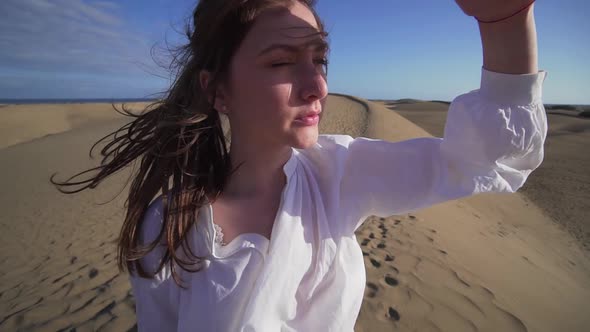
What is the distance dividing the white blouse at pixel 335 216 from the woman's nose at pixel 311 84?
0.25 m

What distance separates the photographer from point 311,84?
1.04 m

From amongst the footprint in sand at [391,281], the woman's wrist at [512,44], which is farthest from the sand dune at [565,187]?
the woman's wrist at [512,44]

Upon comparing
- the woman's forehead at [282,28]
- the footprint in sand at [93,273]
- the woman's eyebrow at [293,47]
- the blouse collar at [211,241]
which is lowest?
the footprint in sand at [93,273]

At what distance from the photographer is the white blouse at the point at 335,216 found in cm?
84

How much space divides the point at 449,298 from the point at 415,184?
2.76m

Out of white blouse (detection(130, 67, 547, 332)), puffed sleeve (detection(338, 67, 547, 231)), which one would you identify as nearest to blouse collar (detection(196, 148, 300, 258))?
white blouse (detection(130, 67, 547, 332))

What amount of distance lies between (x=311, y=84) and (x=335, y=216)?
46 centimetres

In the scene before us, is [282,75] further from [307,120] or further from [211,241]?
[211,241]

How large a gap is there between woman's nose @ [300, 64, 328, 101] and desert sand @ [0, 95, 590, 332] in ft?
3.71

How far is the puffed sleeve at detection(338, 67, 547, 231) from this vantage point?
2.70 feet

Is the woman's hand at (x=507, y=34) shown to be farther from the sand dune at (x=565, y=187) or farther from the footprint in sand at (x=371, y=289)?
the sand dune at (x=565, y=187)

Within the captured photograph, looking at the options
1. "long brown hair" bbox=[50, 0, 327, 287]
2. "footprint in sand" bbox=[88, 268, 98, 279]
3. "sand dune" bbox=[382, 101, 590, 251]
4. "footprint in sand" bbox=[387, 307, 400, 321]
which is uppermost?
"long brown hair" bbox=[50, 0, 327, 287]

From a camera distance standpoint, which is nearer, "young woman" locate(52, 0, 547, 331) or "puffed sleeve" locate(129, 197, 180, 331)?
"young woman" locate(52, 0, 547, 331)

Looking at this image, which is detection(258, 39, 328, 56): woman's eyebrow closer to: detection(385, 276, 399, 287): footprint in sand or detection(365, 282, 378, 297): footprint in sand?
detection(365, 282, 378, 297): footprint in sand
